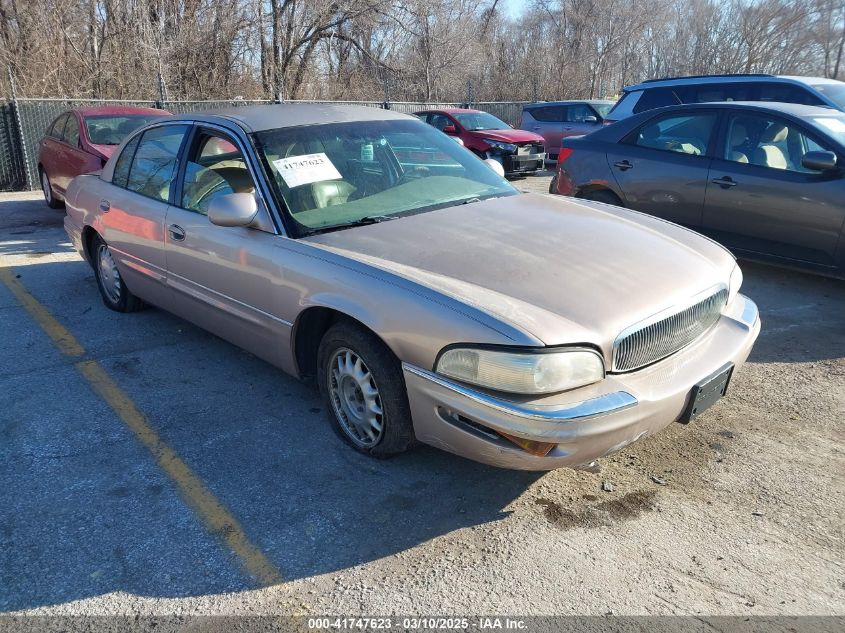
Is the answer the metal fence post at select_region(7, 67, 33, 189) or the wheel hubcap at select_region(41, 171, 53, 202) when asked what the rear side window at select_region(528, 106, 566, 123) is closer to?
the wheel hubcap at select_region(41, 171, 53, 202)

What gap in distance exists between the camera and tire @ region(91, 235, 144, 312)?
5.50 metres

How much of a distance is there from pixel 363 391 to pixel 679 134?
4815 mm

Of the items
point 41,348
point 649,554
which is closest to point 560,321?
point 649,554

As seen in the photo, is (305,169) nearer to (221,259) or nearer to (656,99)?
(221,259)

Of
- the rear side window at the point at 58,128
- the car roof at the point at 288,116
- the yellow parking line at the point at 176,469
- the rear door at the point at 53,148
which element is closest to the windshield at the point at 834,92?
the car roof at the point at 288,116

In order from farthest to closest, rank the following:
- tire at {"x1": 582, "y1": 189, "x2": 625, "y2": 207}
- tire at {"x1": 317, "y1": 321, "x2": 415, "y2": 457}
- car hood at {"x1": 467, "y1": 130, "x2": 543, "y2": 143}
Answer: car hood at {"x1": 467, "y1": 130, "x2": 543, "y2": 143} < tire at {"x1": 582, "y1": 189, "x2": 625, "y2": 207} < tire at {"x1": 317, "y1": 321, "x2": 415, "y2": 457}

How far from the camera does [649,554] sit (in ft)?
9.05

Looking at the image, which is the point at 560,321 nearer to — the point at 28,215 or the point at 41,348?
the point at 41,348

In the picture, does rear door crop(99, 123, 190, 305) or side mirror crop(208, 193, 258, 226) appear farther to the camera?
rear door crop(99, 123, 190, 305)

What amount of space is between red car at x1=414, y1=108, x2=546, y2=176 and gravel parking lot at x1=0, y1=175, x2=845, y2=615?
33.3ft

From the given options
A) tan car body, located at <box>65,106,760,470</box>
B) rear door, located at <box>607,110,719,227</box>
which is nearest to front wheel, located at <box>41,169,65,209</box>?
tan car body, located at <box>65,106,760,470</box>

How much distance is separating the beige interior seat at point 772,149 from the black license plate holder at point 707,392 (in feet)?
11.7

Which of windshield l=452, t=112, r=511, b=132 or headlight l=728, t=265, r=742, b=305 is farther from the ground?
windshield l=452, t=112, r=511, b=132

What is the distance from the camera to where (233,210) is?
359cm
